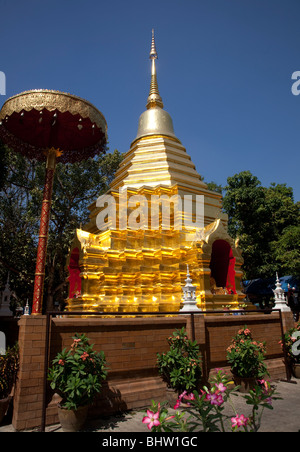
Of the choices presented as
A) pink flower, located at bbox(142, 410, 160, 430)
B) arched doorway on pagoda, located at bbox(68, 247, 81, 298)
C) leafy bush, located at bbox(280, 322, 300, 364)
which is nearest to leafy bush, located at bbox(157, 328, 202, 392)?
leafy bush, located at bbox(280, 322, 300, 364)

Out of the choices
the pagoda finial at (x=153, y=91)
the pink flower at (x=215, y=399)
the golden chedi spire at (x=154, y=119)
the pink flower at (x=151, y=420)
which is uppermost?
the pagoda finial at (x=153, y=91)

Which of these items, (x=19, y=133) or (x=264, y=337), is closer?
(x=264, y=337)

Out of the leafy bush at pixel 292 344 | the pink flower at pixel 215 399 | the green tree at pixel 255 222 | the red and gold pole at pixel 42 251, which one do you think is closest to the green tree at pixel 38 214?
the green tree at pixel 255 222

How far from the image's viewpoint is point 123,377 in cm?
666

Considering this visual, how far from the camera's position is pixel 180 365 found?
22.2 feet

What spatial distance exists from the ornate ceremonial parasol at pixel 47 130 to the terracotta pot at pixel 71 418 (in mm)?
2662

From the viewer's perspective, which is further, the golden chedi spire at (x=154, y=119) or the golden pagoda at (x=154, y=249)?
the golden chedi spire at (x=154, y=119)

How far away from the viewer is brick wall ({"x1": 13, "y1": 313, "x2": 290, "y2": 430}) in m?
5.56

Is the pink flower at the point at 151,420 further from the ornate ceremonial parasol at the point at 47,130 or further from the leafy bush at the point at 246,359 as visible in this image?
the leafy bush at the point at 246,359

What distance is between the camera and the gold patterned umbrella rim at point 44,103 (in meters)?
8.43

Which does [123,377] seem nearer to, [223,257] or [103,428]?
[103,428]

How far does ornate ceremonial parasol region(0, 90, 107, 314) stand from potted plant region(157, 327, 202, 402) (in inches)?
127
